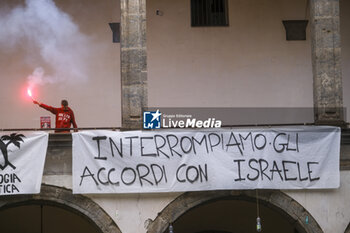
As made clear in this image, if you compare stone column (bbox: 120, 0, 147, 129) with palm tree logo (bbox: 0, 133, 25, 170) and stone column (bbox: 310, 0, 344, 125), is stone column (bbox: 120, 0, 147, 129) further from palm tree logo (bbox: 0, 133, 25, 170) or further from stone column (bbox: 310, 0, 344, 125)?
stone column (bbox: 310, 0, 344, 125)

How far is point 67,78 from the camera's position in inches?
682

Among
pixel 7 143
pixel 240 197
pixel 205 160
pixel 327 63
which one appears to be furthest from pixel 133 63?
pixel 327 63

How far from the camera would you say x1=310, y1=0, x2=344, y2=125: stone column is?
13844mm

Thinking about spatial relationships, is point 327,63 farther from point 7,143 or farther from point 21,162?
point 7,143

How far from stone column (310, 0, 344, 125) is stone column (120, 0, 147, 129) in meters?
3.21

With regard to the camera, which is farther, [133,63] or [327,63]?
[327,63]

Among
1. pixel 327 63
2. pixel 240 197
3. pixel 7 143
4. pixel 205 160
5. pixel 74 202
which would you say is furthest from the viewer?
pixel 327 63

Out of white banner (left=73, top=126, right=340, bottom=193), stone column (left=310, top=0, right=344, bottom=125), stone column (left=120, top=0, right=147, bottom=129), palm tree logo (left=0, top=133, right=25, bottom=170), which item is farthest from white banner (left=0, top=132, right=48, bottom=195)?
stone column (left=310, top=0, right=344, bottom=125)

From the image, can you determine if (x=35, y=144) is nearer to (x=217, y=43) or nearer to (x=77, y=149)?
(x=77, y=149)

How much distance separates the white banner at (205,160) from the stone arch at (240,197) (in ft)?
0.69

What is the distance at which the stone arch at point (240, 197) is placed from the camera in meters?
13.3

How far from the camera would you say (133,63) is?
13.6 metres

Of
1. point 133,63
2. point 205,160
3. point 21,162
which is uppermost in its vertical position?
point 133,63

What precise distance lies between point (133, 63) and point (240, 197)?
3.13 meters
